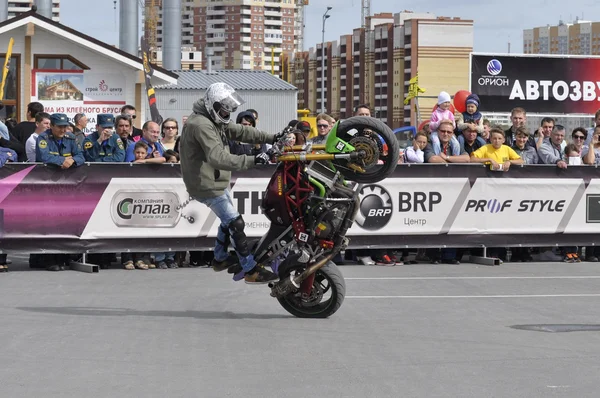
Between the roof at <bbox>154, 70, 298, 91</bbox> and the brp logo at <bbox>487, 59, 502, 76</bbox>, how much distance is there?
2570 cm

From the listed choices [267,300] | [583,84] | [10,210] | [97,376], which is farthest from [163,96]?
[97,376]

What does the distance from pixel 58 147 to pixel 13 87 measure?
16.5m

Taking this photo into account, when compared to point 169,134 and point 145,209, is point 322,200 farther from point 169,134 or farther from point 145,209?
point 169,134

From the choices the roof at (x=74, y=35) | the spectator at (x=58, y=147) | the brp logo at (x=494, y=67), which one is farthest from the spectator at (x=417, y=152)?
the roof at (x=74, y=35)

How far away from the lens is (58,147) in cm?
1381

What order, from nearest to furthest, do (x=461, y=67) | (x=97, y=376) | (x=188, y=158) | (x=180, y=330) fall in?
(x=97, y=376), (x=180, y=330), (x=188, y=158), (x=461, y=67)

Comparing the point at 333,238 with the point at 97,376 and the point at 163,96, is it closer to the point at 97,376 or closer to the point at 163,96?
the point at 97,376

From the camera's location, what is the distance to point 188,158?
9.39 m

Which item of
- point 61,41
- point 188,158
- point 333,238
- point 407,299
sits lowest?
point 407,299

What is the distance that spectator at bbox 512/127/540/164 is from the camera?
15492 mm

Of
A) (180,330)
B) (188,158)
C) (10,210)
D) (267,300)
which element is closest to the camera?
(180,330)

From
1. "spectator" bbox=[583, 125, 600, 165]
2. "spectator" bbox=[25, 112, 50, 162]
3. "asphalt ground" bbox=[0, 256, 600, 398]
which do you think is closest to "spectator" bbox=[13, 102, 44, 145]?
"spectator" bbox=[25, 112, 50, 162]

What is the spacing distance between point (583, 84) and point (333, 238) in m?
22.0

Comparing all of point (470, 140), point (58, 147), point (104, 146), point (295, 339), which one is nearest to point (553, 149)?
point (470, 140)
